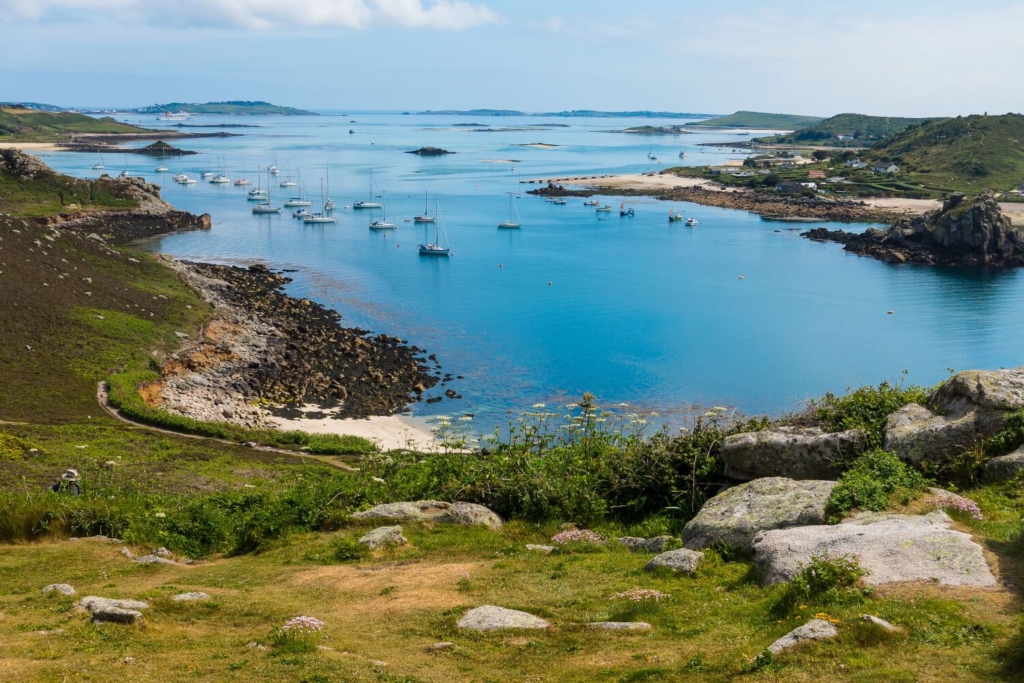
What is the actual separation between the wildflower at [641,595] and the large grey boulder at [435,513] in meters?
4.16

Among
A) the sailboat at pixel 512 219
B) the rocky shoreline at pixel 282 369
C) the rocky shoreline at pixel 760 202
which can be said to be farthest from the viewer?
the rocky shoreline at pixel 760 202

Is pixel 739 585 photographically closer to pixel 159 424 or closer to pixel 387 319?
pixel 159 424

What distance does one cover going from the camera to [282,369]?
4062 centimetres

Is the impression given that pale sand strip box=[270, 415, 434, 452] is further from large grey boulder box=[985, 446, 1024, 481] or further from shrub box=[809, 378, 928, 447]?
large grey boulder box=[985, 446, 1024, 481]

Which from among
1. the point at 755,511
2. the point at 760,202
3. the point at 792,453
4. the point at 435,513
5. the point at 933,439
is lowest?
the point at 435,513

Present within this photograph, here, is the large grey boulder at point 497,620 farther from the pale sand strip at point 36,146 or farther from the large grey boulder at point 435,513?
the pale sand strip at point 36,146

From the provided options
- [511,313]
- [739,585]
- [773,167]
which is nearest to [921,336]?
[511,313]

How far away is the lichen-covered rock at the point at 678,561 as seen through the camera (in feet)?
36.4

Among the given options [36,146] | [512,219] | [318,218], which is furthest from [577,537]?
[36,146]

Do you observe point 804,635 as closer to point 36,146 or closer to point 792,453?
point 792,453

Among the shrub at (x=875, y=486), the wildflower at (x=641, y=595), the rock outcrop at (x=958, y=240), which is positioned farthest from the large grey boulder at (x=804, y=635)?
the rock outcrop at (x=958, y=240)

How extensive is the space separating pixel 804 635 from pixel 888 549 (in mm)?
2387

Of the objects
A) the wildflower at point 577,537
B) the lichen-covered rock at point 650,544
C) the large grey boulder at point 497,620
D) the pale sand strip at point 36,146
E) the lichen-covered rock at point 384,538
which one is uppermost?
the pale sand strip at point 36,146

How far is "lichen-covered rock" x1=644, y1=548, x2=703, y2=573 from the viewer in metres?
11.1
